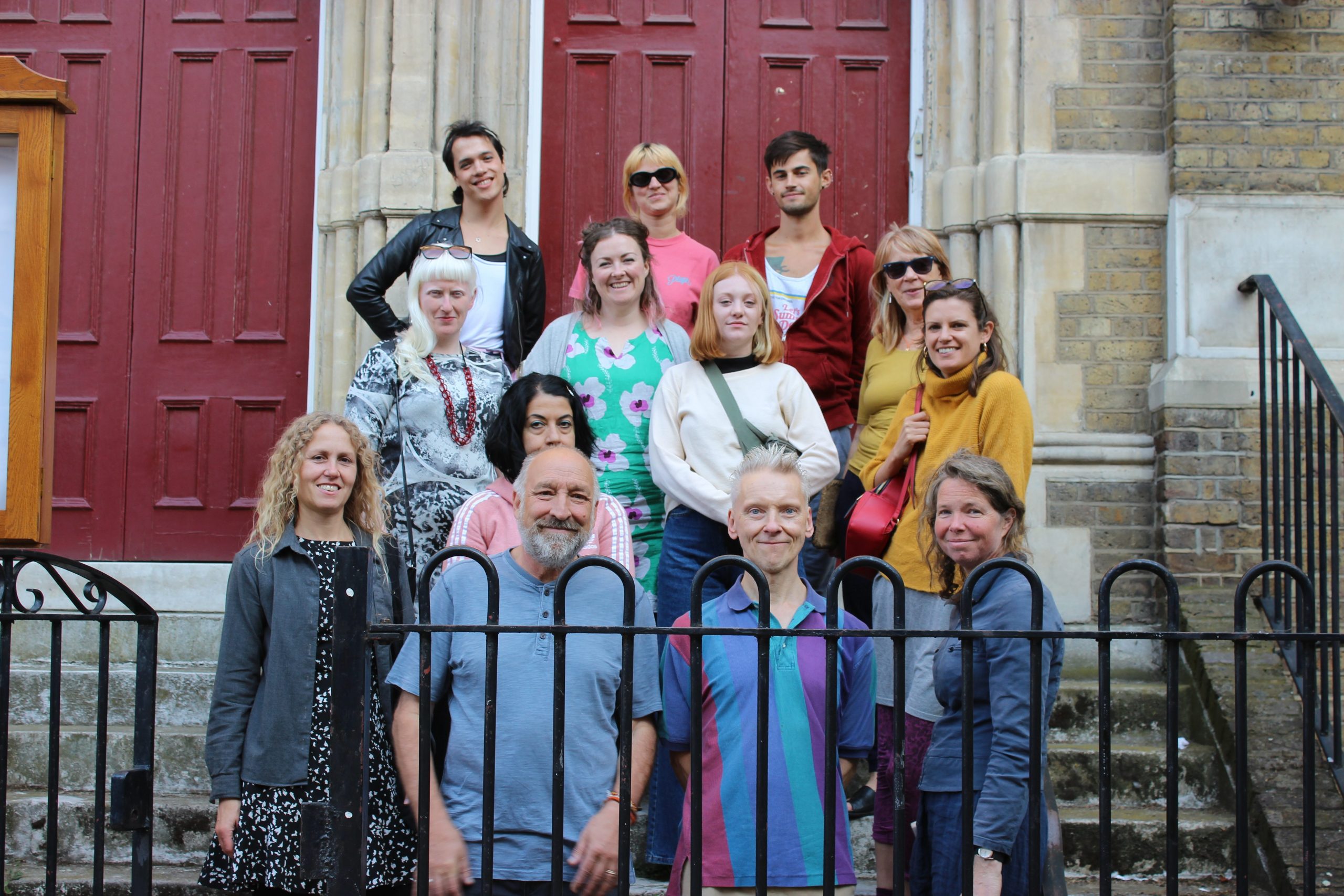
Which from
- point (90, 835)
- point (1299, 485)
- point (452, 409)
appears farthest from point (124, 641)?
point (1299, 485)

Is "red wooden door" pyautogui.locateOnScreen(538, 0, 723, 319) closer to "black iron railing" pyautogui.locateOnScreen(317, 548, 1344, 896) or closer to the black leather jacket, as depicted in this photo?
the black leather jacket

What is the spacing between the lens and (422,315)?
4.27 meters

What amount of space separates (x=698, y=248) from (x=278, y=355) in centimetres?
252

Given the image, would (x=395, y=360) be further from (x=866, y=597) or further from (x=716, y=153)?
(x=716, y=153)

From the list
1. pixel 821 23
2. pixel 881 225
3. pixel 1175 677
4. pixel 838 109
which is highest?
pixel 821 23

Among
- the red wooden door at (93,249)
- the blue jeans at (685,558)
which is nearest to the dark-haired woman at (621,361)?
the blue jeans at (685,558)

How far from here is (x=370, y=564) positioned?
2.41 m

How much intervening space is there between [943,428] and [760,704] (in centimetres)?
160

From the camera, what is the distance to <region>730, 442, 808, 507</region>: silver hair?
9.89 ft

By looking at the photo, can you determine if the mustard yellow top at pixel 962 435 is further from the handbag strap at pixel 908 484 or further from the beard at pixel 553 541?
the beard at pixel 553 541

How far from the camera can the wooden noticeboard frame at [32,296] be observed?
3246 mm

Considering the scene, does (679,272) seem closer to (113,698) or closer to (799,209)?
(799,209)

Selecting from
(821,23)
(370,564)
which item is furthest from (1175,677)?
(821,23)

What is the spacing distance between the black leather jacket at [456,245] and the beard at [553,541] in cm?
197
